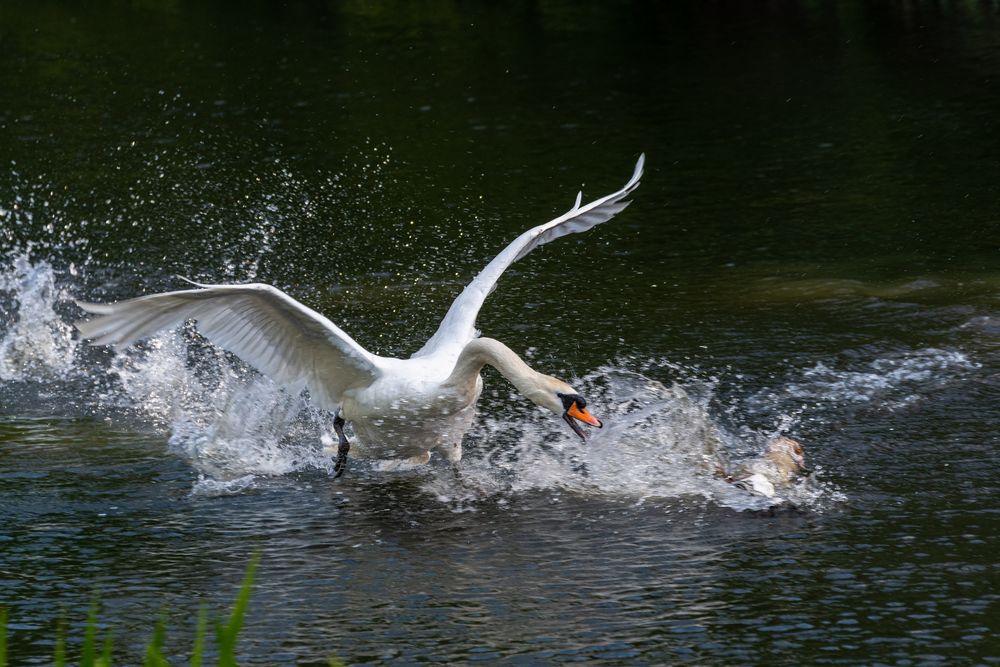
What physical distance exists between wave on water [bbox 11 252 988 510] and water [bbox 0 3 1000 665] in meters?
0.03

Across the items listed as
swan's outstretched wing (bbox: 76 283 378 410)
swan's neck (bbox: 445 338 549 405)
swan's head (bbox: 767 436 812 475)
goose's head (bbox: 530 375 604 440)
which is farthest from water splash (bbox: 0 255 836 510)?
goose's head (bbox: 530 375 604 440)

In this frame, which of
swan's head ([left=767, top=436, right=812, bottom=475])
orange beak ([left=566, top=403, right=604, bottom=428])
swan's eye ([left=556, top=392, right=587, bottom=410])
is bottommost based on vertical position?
swan's head ([left=767, top=436, right=812, bottom=475])

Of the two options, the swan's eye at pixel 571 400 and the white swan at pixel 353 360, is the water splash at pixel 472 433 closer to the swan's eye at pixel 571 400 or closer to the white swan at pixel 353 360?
the white swan at pixel 353 360

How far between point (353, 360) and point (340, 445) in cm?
61

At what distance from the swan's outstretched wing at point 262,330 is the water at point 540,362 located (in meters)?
0.57

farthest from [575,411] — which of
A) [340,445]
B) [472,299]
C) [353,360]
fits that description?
[340,445]

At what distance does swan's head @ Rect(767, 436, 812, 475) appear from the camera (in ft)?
24.1

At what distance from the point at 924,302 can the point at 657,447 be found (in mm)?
3750

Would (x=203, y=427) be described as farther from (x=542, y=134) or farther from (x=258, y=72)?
(x=258, y=72)

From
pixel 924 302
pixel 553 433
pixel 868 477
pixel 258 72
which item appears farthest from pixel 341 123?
pixel 868 477

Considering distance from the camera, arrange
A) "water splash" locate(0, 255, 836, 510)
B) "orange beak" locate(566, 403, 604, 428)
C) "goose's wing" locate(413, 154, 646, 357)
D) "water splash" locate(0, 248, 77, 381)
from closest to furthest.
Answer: "orange beak" locate(566, 403, 604, 428) → "water splash" locate(0, 255, 836, 510) → "goose's wing" locate(413, 154, 646, 357) → "water splash" locate(0, 248, 77, 381)

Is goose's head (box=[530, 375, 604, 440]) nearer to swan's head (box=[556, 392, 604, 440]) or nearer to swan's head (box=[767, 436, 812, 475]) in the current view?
swan's head (box=[556, 392, 604, 440])

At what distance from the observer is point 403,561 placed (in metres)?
6.81

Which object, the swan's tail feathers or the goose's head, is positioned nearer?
the goose's head
